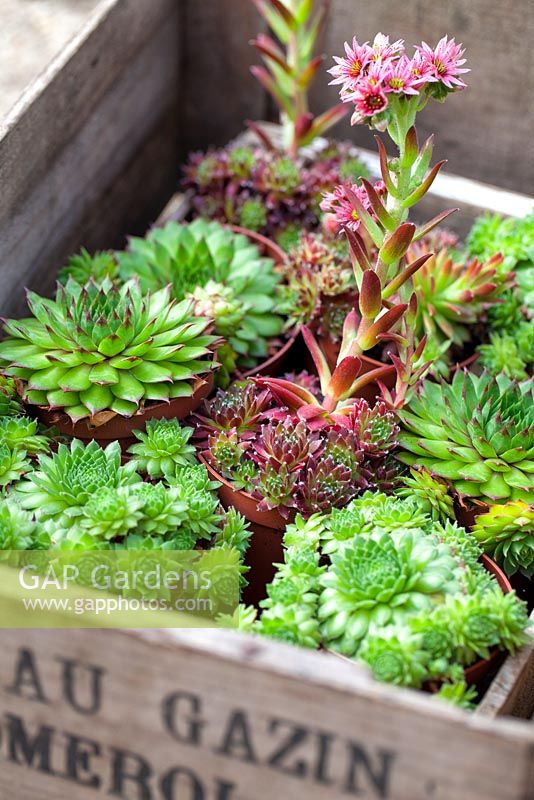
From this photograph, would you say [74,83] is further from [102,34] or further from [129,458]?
[129,458]

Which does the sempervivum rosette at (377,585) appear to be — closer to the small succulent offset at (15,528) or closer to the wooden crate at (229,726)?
the wooden crate at (229,726)

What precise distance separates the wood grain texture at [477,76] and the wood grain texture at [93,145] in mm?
384

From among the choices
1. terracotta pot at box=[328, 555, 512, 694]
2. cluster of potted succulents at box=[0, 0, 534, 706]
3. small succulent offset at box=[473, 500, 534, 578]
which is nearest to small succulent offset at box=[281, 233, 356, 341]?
cluster of potted succulents at box=[0, 0, 534, 706]

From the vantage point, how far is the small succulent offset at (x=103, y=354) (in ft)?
4.22

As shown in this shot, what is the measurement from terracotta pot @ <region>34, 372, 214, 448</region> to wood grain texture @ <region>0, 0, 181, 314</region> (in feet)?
0.88

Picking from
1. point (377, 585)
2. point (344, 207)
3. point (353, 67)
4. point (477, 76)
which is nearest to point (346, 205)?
point (344, 207)

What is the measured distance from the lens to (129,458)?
1312mm

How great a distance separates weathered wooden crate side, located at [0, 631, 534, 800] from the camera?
840 millimetres

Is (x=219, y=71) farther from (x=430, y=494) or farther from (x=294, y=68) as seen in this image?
(x=430, y=494)

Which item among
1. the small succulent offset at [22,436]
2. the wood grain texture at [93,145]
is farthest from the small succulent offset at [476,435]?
the wood grain texture at [93,145]

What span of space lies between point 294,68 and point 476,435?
90 centimetres

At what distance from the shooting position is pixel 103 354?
130cm

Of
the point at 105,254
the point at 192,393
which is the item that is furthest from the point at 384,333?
the point at 105,254

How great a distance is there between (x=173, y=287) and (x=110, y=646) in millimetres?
773
